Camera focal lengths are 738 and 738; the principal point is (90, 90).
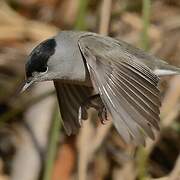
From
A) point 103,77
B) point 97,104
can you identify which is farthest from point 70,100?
point 103,77

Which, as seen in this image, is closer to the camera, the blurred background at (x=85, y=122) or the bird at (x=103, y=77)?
the bird at (x=103, y=77)

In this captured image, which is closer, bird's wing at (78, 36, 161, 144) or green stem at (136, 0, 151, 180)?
bird's wing at (78, 36, 161, 144)

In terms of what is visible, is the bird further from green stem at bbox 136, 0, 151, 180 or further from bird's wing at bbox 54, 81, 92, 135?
green stem at bbox 136, 0, 151, 180

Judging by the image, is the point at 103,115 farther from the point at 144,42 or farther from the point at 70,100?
the point at 144,42

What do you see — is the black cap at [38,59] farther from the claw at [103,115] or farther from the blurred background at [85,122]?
the blurred background at [85,122]

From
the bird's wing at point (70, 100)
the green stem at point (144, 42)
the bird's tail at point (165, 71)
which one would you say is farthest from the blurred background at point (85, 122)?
the bird's tail at point (165, 71)

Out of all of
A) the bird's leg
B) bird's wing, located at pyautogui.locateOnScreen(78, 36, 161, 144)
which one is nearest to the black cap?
bird's wing, located at pyautogui.locateOnScreen(78, 36, 161, 144)
